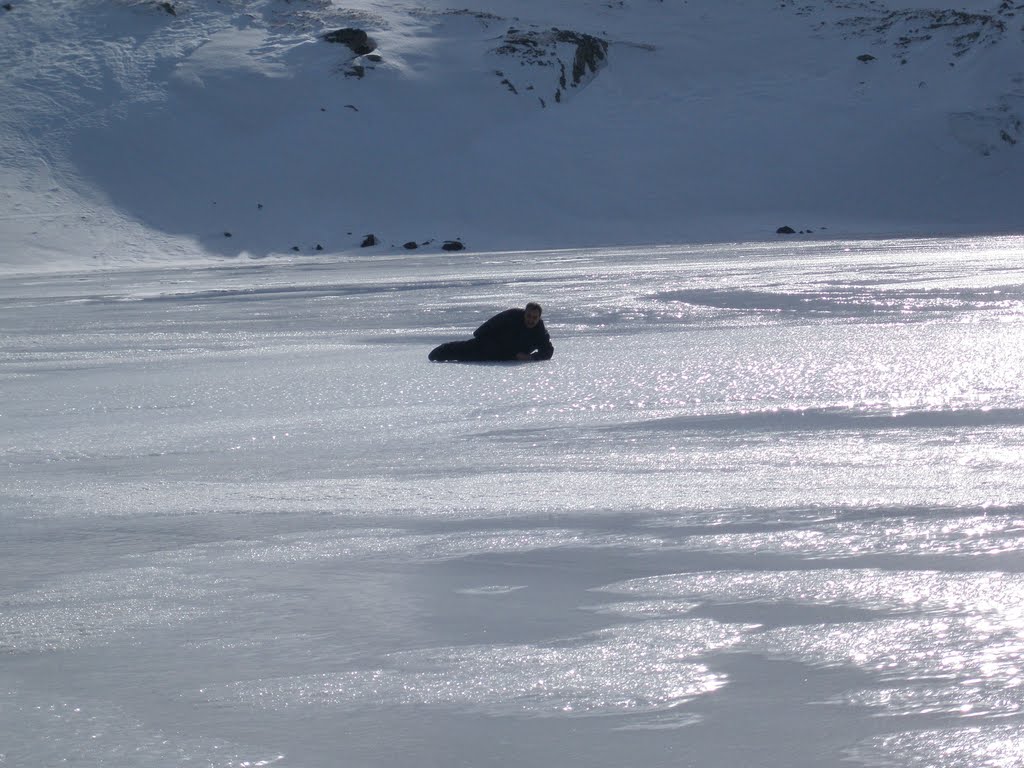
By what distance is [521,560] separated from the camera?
Result: 13.6 feet

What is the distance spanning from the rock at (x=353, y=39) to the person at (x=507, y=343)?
120 feet

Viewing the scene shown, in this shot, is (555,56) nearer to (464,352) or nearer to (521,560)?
(464,352)

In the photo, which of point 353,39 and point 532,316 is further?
point 353,39

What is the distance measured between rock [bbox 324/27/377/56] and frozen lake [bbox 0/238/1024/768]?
36682 millimetres

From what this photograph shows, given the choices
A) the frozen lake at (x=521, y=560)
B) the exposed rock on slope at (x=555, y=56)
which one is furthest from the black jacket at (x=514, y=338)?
the exposed rock on slope at (x=555, y=56)

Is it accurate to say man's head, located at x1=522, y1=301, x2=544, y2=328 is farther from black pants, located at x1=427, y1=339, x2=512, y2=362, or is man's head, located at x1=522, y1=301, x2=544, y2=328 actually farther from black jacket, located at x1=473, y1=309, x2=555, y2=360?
black pants, located at x1=427, y1=339, x2=512, y2=362

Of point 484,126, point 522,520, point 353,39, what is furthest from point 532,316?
point 353,39

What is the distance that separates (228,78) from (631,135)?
45.6ft

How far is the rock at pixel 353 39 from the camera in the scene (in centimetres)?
4434

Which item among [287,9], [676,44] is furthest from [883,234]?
[287,9]

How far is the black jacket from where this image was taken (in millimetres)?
9547

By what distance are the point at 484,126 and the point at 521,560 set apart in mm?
40148

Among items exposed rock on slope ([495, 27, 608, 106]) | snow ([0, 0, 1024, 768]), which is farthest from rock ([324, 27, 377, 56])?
snow ([0, 0, 1024, 768])

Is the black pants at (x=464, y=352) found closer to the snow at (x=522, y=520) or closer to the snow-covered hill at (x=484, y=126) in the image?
the snow at (x=522, y=520)
